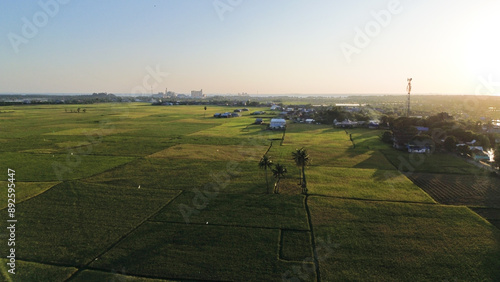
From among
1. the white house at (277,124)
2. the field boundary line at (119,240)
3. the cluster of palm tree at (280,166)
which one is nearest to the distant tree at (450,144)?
the cluster of palm tree at (280,166)

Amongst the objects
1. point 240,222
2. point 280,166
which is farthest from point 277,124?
point 240,222

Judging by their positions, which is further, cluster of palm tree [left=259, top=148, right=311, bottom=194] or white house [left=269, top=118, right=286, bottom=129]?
white house [left=269, top=118, right=286, bottom=129]

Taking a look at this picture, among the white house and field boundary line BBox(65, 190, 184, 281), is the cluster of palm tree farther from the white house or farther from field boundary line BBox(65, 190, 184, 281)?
the white house

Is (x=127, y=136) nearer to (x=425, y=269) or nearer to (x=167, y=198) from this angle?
(x=167, y=198)

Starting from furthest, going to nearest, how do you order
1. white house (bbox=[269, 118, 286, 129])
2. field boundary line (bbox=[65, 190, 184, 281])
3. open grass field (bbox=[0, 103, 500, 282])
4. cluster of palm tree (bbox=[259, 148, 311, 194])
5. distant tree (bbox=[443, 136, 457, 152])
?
1. white house (bbox=[269, 118, 286, 129])
2. distant tree (bbox=[443, 136, 457, 152])
3. cluster of palm tree (bbox=[259, 148, 311, 194])
4. open grass field (bbox=[0, 103, 500, 282])
5. field boundary line (bbox=[65, 190, 184, 281])

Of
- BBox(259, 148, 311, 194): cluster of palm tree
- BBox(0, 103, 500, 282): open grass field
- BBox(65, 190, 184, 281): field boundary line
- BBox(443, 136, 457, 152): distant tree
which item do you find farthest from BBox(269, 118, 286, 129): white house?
BBox(65, 190, 184, 281): field boundary line

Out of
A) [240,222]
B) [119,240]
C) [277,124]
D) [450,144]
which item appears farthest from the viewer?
[277,124]

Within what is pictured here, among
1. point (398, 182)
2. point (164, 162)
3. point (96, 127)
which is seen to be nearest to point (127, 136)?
point (96, 127)

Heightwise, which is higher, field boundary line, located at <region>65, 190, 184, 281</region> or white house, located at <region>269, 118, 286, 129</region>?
white house, located at <region>269, 118, 286, 129</region>

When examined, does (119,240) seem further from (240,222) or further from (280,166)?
(280,166)

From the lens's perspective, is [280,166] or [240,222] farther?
[280,166]
